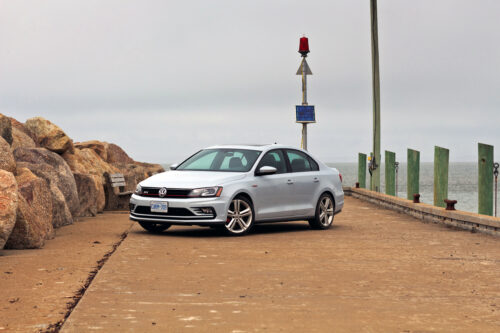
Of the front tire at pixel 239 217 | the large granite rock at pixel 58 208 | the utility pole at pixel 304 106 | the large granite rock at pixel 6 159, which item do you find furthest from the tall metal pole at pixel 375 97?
the large granite rock at pixel 6 159

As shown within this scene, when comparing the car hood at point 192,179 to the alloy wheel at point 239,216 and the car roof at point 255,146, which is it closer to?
the alloy wheel at point 239,216

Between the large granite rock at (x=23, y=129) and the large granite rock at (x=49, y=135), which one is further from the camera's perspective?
the large granite rock at (x=49, y=135)

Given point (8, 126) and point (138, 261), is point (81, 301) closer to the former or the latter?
point (138, 261)

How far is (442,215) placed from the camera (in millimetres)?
18344

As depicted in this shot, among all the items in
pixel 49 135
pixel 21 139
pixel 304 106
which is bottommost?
pixel 21 139

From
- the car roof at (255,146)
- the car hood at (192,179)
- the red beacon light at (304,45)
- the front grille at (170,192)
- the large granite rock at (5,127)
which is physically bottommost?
the front grille at (170,192)

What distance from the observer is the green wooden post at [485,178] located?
17703mm

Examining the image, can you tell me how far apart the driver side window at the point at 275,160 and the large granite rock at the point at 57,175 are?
3.95 m

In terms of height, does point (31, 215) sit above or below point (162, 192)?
below

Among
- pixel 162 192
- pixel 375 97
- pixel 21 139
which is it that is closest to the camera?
pixel 162 192

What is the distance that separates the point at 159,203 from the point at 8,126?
5.98 m

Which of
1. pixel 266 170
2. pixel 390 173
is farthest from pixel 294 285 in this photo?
pixel 390 173

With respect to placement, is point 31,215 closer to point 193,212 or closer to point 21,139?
point 193,212

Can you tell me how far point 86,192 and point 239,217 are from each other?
20.7ft
